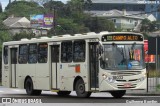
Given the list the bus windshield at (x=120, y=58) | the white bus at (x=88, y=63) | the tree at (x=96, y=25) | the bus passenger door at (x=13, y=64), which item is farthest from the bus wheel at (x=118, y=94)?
the tree at (x=96, y=25)

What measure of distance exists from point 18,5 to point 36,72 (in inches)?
4724

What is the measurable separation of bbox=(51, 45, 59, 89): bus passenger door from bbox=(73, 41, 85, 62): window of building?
1.75 meters

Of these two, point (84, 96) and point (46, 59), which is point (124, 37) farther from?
point (46, 59)

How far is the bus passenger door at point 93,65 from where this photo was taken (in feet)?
85.5

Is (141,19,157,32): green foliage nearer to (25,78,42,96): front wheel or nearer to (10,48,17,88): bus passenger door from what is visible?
(10,48,17,88): bus passenger door

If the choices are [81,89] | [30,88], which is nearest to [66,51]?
[81,89]

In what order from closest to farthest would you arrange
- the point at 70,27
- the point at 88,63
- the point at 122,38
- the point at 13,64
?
the point at 122,38
the point at 88,63
the point at 13,64
the point at 70,27

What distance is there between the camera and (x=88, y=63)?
26234 millimetres

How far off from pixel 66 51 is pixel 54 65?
4.85 ft

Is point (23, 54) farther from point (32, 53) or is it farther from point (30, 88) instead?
point (30, 88)

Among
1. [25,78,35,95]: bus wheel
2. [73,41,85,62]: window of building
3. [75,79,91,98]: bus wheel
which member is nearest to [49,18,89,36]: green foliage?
[25,78,35,95]: bus wheel

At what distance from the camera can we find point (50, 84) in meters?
29.2

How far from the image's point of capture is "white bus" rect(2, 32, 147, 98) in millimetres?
25562

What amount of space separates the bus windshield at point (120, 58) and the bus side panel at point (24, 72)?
6.14 metres
